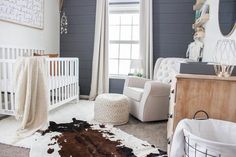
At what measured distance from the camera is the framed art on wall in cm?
289

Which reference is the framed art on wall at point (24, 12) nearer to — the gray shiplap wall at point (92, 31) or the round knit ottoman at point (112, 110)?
the gray shiplap wall at point (92, 31)

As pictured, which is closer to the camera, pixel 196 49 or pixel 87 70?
pixel 196 49

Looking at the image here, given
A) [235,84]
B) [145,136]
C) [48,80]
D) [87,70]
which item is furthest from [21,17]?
[235,84]

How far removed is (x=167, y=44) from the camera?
12.6 feet

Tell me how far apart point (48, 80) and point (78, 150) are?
1.17 meters

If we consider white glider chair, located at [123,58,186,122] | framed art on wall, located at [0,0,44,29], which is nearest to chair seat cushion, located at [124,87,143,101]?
white glider chair, located at [123,58,186,122]

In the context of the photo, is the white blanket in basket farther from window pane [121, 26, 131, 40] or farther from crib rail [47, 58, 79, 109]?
window pane [121, 26, 131, 40]

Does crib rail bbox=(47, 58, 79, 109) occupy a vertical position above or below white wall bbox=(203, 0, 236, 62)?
below

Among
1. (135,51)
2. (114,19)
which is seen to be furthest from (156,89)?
(114,19)

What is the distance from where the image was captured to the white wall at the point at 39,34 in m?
2.99

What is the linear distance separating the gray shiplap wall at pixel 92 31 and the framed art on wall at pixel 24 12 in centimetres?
71

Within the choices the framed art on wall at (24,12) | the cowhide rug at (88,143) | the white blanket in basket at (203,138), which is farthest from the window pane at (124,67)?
the white blanket in basket at (203,138)

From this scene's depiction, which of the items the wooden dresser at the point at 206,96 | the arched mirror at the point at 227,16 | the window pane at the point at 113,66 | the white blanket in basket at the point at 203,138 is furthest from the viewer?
the window pane at the point at 113,66

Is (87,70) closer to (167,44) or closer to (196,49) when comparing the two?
(167,44)
